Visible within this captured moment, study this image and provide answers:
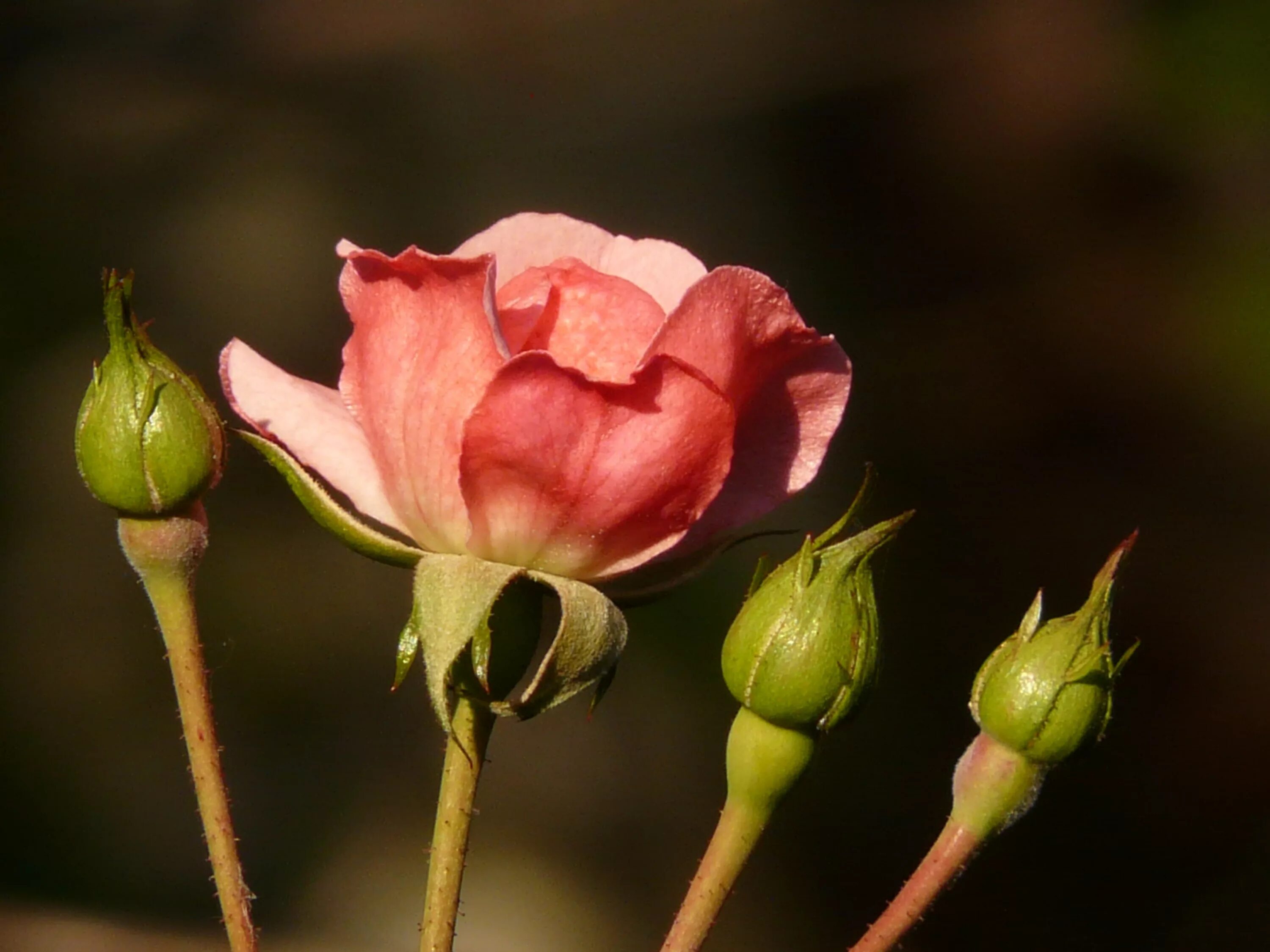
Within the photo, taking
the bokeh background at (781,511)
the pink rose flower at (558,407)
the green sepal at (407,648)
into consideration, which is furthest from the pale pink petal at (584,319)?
the bokeh background at (781,511)

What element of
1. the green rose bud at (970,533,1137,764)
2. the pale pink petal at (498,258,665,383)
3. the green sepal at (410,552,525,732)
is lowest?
the green rose bud at (970,533,1137,764)

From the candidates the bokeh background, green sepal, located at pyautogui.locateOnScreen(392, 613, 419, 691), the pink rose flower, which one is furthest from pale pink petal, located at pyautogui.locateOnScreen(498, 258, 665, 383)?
the bokeh background

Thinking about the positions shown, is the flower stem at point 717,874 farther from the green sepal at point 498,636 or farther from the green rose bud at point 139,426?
the green rose bud at point 139,426

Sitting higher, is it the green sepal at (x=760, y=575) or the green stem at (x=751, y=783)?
the green sepal at (x=760, y=575)

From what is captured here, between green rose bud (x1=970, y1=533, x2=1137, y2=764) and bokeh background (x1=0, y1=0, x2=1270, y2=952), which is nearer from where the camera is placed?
green rose bud (x1=970, y1=533, x2=1137, y2=764)

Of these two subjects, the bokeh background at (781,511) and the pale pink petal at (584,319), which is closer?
the pale pink petal at (584,319)

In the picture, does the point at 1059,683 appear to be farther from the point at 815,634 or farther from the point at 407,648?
the point at 407,648

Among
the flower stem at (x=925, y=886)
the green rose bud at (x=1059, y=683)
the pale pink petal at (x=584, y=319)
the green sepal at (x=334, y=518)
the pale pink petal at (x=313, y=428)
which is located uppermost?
the pale pink petal at (x=584, y=319)

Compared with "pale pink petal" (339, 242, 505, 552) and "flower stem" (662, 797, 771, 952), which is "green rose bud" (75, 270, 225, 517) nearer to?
"pale pink petal" (339, 242, 505, 552)
